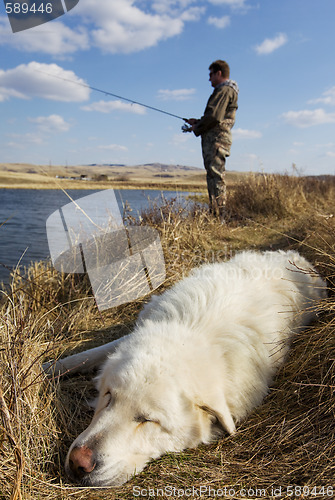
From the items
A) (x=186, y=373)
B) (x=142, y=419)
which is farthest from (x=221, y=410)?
(x=142, y=419)

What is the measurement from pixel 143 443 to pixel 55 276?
3475mm

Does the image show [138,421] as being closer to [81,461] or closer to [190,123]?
[81,461]

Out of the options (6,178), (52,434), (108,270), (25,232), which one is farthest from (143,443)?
(6,178)

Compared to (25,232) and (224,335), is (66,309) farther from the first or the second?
(25,232)

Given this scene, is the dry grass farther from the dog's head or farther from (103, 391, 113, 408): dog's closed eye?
(103, 391, 113, 408): dog's closed eye

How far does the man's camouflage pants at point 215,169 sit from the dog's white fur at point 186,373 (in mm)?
5052

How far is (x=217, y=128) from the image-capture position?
7488 mm

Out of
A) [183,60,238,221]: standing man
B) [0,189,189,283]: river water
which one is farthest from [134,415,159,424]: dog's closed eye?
[183,60,238,221]: standing man

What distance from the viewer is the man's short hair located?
7266 millimetres

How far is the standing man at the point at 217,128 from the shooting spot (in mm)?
7176

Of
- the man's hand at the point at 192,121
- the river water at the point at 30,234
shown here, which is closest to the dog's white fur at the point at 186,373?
the river water at the point at 30,234

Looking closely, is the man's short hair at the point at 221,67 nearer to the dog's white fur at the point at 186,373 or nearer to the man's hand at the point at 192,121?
the man's hand at the point at 192,121

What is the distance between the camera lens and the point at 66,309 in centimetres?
400

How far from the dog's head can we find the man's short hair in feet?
23.1
